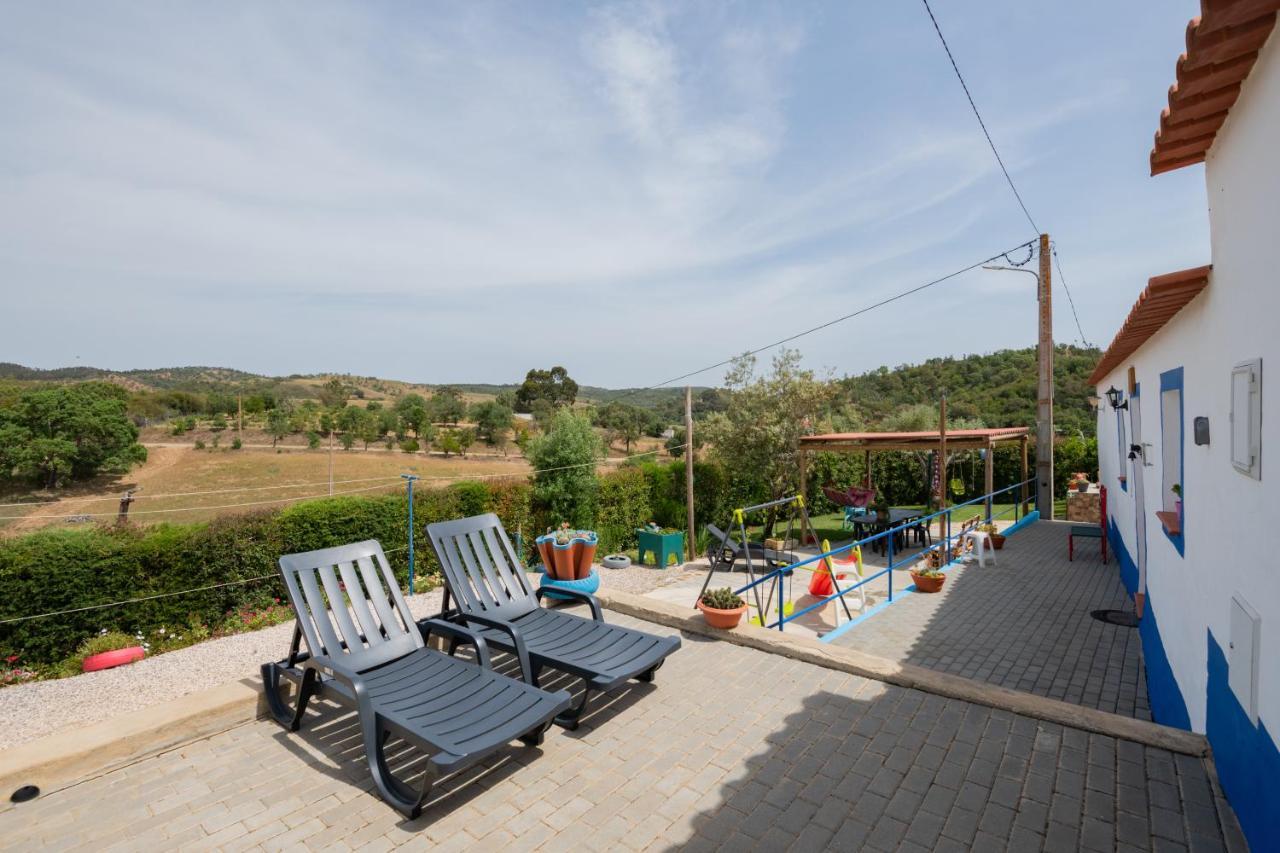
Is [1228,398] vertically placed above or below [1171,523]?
above

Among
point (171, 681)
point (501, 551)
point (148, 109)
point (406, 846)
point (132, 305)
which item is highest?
point (148, 109)

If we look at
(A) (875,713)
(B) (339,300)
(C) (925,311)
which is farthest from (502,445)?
(A) (875,713)

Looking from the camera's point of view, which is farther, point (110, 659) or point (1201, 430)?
point (110, 659)

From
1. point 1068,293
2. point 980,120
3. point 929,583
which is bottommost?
point 929,583

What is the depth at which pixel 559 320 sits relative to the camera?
1862cm

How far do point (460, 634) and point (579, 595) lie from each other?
48.9 inches

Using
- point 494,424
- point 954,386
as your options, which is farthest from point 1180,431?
point 494,424

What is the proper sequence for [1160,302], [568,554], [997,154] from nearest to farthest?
[1160,302] → [568,554] → [997,154]

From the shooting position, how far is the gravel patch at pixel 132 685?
201 inches

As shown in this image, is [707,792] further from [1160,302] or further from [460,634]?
[1160,302]

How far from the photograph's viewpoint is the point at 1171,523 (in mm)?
4035

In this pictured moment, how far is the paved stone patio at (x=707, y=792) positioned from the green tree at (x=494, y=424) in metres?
39.5

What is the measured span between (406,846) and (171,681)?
4843 millimetres

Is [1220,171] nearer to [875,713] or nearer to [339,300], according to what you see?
[875,713]
